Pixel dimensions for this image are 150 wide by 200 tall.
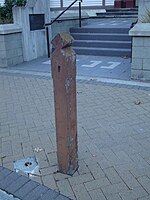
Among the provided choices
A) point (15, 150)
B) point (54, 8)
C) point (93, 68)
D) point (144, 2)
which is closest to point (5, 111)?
point (15, 150)

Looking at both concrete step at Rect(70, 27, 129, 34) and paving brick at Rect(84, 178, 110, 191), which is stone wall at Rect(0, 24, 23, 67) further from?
paving brick at Rect(84, 178, 110, 191)

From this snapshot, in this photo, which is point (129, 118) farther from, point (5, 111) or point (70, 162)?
point (5, 111)

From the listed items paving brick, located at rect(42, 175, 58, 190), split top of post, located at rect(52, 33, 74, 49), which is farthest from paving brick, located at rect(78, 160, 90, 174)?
split top of post, located at rect(52, 33, 74, 49)

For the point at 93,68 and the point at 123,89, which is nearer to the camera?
the point at 123,89

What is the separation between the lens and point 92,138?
12.6 feet

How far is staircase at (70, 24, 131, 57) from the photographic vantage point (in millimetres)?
8820

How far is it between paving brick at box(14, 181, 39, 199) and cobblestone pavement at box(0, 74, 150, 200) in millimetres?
95

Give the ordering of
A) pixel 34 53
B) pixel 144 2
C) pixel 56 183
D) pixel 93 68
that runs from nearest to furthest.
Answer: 1. pixel 56 183
2. pixel 144 2
3. pixel 93 68
4. pixel 34 53

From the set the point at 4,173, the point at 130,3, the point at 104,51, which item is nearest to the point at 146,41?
the point at 104,51

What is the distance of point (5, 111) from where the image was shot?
4.93 metres

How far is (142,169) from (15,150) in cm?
154

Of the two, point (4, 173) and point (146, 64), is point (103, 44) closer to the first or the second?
point (146, 64)

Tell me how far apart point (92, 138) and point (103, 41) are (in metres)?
5.99

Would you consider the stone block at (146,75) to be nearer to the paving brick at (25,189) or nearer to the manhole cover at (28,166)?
the manhole cover at (28,166)
